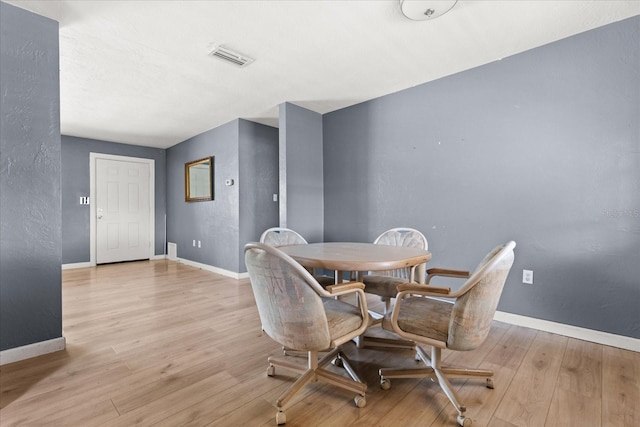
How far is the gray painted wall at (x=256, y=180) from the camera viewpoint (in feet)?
14.6

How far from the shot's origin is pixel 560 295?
2359 millimetres

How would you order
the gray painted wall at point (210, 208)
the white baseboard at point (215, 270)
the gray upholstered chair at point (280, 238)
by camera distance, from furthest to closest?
the gray painted wall at point (210, 208) → the white baseboard at point (215, 270) → the gray upholstered chair at point (280, 238)

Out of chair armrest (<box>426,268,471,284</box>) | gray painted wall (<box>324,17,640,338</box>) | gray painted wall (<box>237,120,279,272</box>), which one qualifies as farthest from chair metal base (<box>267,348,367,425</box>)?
gray painted wall (<box>237,120,279,272</box>)

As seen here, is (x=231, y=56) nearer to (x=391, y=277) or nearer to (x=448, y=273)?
(x=391, y=277)

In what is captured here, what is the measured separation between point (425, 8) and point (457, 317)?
1946 mm

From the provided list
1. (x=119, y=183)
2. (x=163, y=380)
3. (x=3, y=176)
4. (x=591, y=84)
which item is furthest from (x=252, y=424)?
(x=119, y=183)

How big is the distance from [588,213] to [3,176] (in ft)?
13.6

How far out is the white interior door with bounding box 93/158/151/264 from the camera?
5457mm

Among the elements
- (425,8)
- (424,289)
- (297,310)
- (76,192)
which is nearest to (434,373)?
(424,289)

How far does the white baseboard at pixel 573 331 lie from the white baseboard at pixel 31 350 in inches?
137

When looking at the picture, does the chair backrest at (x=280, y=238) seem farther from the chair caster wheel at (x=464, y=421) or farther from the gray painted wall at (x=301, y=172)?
the chair caster wheel at (x=464, y=421)

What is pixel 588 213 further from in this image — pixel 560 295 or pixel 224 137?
pixel 224 137

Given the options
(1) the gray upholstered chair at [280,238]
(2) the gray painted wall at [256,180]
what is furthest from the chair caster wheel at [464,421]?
(2) the gray painted wall at [256,180]

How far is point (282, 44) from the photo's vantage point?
241 cm
